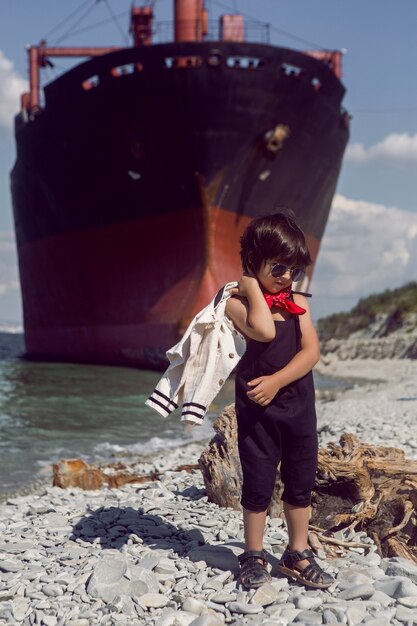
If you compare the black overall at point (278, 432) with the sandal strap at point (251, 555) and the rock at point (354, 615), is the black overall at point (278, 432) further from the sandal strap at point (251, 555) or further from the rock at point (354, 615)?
the rock at point (354, 615)

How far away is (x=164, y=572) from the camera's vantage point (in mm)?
2789

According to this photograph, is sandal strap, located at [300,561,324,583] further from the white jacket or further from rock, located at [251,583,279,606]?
the white jacket

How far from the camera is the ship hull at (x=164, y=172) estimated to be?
15.9 metres

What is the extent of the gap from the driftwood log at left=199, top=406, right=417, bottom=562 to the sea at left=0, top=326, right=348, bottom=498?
10.7ft

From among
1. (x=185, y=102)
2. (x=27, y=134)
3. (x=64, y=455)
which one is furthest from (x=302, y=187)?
(x=64, y=455)

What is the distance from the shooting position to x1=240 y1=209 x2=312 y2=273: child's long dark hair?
2.71 m

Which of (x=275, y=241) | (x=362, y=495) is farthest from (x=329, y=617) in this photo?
(x=275, y=241)

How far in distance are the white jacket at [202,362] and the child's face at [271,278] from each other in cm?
16

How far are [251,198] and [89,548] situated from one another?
46.4 feet

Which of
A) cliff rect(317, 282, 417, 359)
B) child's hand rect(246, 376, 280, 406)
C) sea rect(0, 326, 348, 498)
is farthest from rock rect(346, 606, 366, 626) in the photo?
cliff rect(317, 282, 417, 359)

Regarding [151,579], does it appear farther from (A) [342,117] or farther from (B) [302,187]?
(A) [342,117]

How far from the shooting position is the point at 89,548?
10.6 feet

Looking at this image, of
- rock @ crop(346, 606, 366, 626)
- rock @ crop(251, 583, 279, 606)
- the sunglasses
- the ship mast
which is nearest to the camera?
rock @ crop(346, 606, 366, 626)

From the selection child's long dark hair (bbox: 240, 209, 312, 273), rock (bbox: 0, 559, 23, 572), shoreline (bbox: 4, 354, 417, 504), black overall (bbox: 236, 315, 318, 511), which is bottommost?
shoreline (bbox: 4, 354, 417, 504)
